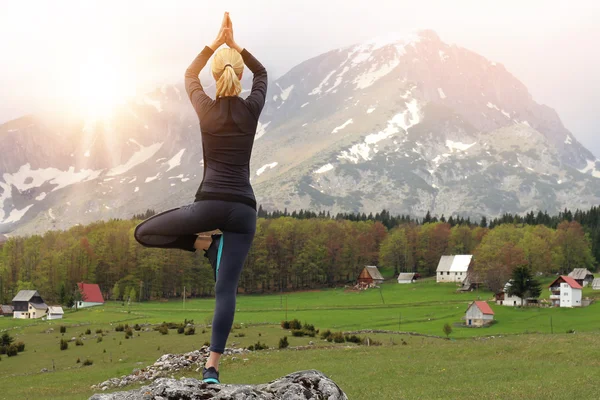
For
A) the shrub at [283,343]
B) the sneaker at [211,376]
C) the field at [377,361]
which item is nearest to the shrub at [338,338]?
the field at [377,361]

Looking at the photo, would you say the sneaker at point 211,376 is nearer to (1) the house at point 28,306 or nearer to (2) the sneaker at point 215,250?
(2) the sneaker at point 215,250

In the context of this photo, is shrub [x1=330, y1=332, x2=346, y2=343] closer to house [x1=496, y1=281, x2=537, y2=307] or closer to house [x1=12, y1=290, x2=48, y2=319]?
house [x1=496, y1=281, x2=537, y2=307]

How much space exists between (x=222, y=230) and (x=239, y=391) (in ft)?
6.04

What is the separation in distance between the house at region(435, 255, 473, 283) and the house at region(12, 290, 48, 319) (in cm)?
7192

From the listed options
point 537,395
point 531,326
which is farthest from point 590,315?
point 537,395

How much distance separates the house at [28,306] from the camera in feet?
304

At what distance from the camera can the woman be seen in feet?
24.1

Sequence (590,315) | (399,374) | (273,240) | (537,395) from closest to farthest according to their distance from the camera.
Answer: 1. (537,395)
2. (399,374)
3. (590,315)
4. (273,240)

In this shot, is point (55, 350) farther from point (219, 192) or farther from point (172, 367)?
point (219, 192)

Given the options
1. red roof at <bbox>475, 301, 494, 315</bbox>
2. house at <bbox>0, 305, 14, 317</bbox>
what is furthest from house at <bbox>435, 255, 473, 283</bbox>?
house at <bbox>0, 305, 14, 317</bbox>

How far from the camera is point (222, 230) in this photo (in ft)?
24.5

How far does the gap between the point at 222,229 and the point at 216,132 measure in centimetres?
114

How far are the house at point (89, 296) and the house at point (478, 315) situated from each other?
58456mm

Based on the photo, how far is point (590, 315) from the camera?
7325 cm
